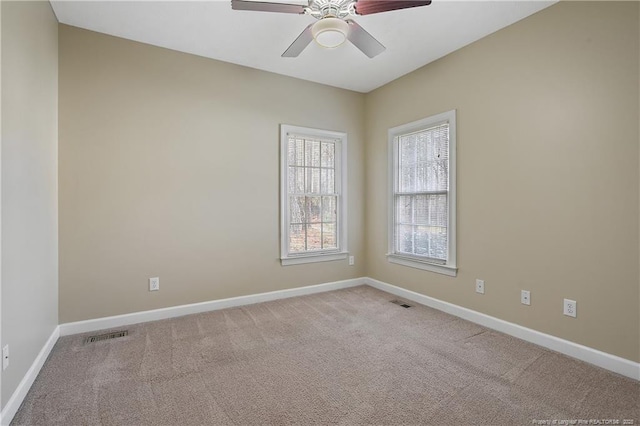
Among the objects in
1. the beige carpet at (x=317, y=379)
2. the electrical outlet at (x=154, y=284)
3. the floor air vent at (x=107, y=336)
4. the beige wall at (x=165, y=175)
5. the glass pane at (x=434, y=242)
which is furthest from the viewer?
the glass pane at (x=434, y=242)

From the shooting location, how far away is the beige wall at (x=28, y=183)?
174 cm

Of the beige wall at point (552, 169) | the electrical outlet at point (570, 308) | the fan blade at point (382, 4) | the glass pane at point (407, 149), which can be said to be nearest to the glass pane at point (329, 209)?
the glass pane at point (407, 149)

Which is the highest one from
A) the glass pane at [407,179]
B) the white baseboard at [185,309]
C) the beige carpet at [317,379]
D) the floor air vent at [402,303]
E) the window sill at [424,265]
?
the glass pane at [407,179]

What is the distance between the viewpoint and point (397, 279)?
4047 mm

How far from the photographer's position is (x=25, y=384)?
6.33 feet

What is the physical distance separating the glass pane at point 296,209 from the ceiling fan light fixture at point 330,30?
209 centimetres

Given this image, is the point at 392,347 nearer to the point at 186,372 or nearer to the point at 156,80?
the point at 186,372

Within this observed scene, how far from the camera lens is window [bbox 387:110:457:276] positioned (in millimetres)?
3371

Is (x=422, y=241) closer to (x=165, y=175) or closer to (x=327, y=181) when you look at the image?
(x=327, y=181)

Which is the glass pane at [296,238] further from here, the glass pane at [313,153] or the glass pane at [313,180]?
the glass pane at [313,153]

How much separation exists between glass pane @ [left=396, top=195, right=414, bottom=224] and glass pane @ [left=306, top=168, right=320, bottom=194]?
1.05 metres

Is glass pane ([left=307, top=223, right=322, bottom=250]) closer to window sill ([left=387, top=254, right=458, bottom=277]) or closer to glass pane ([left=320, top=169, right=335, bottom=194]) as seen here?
→ glass pane ([left=320, top=169, right=335, bottom=194])

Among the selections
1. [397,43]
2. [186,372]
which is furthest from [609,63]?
[186,372]

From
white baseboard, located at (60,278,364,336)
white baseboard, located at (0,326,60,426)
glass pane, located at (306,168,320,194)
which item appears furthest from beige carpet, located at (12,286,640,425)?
glass pane, located at (306,168,320,194)
